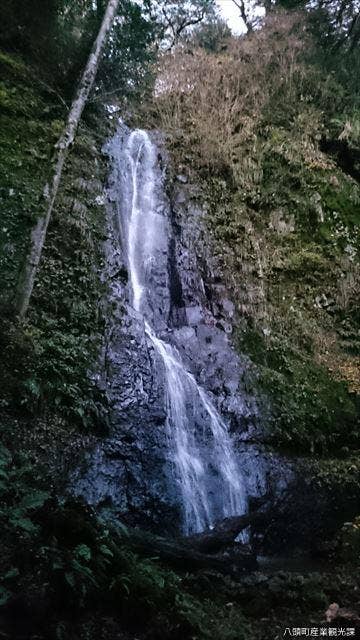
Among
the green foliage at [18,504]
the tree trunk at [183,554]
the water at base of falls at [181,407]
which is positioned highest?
the water at base of falls at [181,407]

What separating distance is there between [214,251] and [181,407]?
471 centimetres

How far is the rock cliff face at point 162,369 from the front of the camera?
6.54 m

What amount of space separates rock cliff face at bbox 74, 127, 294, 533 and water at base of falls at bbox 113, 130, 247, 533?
0.10m

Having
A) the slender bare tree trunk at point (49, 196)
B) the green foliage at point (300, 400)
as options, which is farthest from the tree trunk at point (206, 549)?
the slender bare tree trunk at point (49, 196)

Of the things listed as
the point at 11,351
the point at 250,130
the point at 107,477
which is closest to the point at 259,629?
the point at 107,477

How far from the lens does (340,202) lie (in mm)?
13188

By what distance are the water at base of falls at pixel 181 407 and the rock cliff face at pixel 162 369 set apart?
103mm

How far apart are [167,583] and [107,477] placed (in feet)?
8.53

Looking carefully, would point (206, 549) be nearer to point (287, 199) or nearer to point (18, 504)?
point (18, 504)

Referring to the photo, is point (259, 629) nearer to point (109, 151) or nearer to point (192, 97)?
point (109, 151)

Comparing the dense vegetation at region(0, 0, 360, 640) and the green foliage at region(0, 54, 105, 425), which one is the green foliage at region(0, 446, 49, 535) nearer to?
the dense vegetation at region(0, 0, 360, 640)

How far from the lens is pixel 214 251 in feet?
37.2

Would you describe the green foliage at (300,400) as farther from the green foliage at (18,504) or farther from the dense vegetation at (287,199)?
the green foliage at (18,504)

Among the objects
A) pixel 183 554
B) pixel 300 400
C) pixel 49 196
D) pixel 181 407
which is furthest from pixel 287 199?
pixel 183 554
